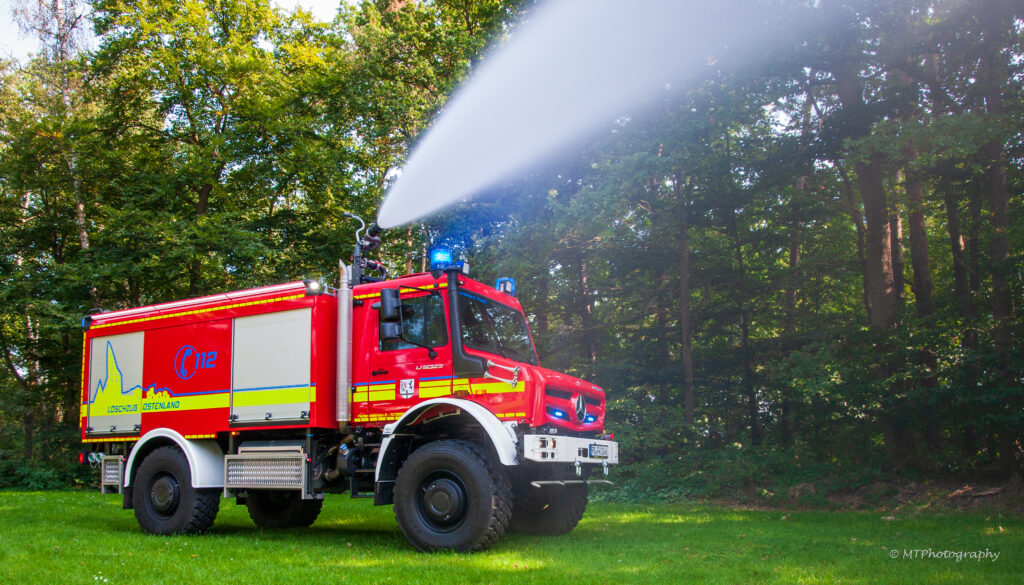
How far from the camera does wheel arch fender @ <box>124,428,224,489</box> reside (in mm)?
9375

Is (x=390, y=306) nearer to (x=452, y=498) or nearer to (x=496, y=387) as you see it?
(x=496, y=387)

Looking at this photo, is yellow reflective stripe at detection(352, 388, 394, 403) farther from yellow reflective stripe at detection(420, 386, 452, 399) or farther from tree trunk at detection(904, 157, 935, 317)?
tree trunk at detection(904, 157, 935, 317)

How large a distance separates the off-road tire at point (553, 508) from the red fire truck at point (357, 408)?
0.02 meters

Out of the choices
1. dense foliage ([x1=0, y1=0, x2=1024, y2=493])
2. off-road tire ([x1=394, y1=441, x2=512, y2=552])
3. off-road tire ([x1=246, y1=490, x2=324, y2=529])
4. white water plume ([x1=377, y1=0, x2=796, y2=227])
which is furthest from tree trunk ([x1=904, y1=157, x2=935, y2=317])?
off-road tire ([x1=246, y1=490, x2=324, y2=529])

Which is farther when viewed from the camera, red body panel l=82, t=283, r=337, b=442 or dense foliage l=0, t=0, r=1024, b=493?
dense foliage l=0, t=0, r=1024, b=493

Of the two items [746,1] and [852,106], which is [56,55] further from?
[852,106]

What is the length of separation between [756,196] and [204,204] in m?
16.5

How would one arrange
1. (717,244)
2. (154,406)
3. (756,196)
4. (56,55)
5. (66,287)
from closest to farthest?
(154,406)
(756,196)
(717,244)
(66,287)
(56,55)

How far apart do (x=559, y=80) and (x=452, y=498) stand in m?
12.5

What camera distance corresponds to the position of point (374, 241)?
10.2 metres

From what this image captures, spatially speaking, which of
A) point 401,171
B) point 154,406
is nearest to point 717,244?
point 401,171

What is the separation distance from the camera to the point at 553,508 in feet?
31.1

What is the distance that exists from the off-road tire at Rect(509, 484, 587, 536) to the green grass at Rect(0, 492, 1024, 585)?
0.80 ft

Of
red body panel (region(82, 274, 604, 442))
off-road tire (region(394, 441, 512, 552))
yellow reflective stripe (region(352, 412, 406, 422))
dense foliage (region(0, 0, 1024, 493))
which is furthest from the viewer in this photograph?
dense foliage (region(0, 0, 1024, 493))
